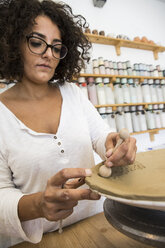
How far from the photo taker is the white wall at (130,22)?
6.64ft

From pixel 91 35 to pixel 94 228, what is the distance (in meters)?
1.78

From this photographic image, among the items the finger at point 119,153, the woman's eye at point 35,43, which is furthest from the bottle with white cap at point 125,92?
the finger at point 119,153

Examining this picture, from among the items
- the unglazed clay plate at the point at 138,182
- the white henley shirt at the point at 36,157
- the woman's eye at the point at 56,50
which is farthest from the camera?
the woman's eye at the point at 56,50

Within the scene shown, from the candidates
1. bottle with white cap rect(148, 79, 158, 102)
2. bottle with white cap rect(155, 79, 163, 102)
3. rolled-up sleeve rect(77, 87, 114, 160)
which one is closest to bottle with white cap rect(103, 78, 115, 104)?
bottle with white cap rect(148, 79, 158, 102)

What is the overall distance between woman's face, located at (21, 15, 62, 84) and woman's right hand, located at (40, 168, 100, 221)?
0.43m

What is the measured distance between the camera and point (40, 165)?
595 mm

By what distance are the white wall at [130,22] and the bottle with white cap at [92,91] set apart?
17.1 inches

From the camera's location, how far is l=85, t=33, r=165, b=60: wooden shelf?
188cm

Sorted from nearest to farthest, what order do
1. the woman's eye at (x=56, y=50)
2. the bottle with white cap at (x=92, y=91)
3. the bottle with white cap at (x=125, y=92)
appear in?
the woman's eye at (x=56, y=50) → the bottle with white cap at (x=92, y=91) → the bottle with white cap at (x=125, y=92)

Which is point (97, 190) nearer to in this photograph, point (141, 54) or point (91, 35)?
point (91, 35)

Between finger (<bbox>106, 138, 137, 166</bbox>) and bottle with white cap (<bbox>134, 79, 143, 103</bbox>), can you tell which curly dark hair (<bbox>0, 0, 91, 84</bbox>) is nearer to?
finger (<bbox>106, 138, 137, 166</bbox>)

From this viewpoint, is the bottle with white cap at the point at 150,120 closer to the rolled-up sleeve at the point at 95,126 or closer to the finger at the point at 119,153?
the rolled-up sleeve at the point at 95,126

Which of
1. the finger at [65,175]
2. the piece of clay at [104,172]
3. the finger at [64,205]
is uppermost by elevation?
the finger at [65,175]

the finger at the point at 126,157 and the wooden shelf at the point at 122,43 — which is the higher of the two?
the wooden shelf at the point at 122,43
